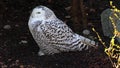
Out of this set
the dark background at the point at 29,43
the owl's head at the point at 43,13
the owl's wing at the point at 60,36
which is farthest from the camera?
the owl's head at the point at 43,13

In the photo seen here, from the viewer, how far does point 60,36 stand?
13.8ft

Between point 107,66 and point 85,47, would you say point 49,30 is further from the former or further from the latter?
point 107,66

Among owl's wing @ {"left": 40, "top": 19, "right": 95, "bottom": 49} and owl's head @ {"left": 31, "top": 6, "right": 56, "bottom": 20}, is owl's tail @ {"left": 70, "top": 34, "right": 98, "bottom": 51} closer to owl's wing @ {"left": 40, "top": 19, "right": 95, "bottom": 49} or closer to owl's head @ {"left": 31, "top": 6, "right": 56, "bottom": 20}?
owl's wing @ {"left": 40, "top": 19, "right": 95, "bottom": 49}

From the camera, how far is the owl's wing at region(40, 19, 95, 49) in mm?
4188

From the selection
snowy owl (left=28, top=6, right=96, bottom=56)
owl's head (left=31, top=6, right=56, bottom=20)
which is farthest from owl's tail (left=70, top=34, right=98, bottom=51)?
owl's head (left=31, top=6, right=56, bottom=20)

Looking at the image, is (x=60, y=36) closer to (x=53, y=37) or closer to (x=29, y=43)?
(x=53, y=37)

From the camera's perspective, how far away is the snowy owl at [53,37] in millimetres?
4195

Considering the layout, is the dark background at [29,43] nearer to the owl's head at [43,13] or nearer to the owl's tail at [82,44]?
the owl's tail at [82,44]

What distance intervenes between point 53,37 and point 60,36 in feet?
0.21

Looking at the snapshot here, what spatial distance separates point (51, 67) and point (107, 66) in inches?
18.8

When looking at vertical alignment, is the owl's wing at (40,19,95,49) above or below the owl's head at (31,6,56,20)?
below

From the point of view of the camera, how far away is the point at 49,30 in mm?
4191

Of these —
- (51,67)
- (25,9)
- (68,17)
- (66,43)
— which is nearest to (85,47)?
(66,43)

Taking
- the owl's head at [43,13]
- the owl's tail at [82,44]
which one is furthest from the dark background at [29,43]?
the owl's head at [43,13]
